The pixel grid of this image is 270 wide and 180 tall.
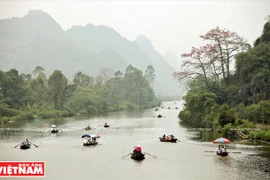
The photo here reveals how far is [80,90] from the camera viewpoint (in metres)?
96.2

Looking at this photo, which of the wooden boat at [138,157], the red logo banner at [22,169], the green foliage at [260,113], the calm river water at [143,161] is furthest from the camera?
the green foliage at [260,113]

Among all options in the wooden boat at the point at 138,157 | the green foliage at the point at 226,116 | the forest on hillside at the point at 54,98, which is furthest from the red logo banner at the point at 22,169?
the forest on hillside at the point at 54,98

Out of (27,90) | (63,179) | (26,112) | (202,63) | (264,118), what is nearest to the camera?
(63,179)

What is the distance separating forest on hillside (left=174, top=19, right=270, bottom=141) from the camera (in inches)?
1638

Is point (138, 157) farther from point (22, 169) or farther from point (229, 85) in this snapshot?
point (229, 85)

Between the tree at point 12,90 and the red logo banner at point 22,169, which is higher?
the tree at point 12,90

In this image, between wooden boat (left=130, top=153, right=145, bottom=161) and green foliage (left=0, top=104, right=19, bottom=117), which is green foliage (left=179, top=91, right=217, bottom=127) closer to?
wooden boat (left=130, top=153, right=145, bottom=161)

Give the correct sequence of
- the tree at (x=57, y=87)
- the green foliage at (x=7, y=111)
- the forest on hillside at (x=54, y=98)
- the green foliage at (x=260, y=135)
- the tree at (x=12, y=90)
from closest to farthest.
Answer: the green foliage at (x=260, y=135) → the green foliage at (x=7, y=111) → the forest on hillside at (x=54, y=98) → the tree at (x=12, y=90) → the tree at (x=57, y=87)

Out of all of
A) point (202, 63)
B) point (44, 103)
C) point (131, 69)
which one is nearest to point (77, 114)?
point (44, 103)

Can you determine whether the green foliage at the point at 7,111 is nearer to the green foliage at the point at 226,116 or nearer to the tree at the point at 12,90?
the tree at the point at 12,90

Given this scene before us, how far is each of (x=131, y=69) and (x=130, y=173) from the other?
108 metres

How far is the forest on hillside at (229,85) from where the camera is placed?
41.6m

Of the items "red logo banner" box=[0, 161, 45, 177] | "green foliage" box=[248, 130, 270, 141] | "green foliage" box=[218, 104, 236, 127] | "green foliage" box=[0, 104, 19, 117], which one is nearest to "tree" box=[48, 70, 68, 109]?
"green foliage" box=[0, 104, 19, 117]

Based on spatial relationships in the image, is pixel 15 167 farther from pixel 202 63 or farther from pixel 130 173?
pixel 202 63
